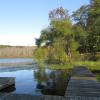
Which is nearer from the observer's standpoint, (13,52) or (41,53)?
(41,53)

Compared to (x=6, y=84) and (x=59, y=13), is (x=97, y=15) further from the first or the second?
(x=59, y=13)

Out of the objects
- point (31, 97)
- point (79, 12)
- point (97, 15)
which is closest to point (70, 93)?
point (31, 97)

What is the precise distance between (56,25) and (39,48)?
5495 mm

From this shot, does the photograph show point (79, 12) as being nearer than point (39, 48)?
No

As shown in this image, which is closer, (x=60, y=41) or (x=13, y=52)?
(x=60, y=41)

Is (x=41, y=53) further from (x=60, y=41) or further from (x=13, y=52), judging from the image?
(x=13, y=52)

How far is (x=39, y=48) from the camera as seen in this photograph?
170 ft

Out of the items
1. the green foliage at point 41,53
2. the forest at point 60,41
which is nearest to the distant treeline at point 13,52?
the forest at point 60,41

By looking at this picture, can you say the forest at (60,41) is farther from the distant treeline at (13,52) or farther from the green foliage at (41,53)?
the distant treeline at (13,52)

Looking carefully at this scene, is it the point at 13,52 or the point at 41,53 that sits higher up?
the point at 13,52

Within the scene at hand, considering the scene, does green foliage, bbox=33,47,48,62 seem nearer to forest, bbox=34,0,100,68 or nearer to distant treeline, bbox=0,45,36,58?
forest, bbox=34,0,100,68

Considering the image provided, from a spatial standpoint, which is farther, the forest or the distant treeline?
the distant treeline

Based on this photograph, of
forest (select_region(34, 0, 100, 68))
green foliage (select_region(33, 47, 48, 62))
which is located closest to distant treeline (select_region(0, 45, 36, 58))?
forest (select_region(34, 0, 100, 68))

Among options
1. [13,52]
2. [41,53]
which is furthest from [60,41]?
[13,52]
